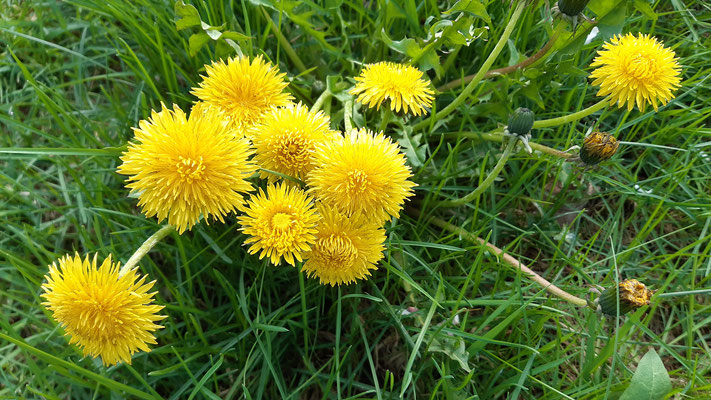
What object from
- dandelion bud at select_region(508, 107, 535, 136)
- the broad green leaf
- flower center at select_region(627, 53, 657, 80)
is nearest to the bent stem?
the broad green leaf

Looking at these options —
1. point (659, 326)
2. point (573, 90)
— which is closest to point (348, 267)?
point (573, 90)

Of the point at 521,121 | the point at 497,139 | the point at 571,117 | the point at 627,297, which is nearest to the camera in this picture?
the point at 627,297

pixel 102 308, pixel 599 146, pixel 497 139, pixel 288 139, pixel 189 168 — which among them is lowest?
pixel 102 308

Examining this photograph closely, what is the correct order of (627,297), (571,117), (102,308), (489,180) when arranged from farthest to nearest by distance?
(571,117)
(489,180)
(627,297)
(102,308)

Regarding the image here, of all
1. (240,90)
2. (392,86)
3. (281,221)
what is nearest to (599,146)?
(392,86)

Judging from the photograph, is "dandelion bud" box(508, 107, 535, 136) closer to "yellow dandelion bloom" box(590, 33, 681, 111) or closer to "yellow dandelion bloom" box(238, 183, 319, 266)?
"yellow dandelion bloom" box(590, 33, 681, 111)

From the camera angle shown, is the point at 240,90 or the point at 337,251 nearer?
the point at 337,251

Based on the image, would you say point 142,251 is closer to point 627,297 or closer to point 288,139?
point 288,139

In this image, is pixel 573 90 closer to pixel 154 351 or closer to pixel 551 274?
pixel 551 274
